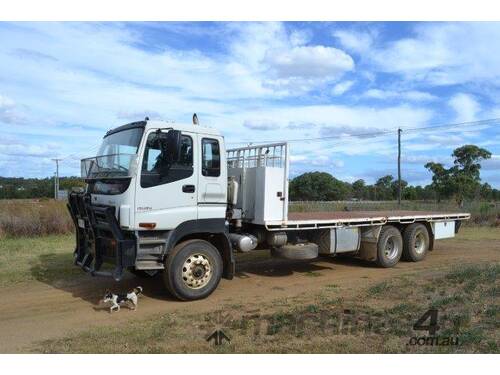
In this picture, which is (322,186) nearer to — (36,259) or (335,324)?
(36,259)

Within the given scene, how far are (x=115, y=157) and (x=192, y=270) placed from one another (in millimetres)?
2223

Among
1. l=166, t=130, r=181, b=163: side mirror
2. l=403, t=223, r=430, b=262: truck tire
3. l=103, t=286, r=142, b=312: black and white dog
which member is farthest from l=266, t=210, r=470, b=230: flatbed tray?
l=103, t=286, r=142, b=312: black and white dog

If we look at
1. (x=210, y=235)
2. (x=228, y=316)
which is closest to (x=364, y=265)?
(x=210, y=235)

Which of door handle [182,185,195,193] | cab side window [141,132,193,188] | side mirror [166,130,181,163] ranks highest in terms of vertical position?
side mirror [166,130,181,163]

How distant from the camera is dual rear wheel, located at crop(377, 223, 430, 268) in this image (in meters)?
11.7

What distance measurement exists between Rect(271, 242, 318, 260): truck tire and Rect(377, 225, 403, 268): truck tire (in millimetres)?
2381

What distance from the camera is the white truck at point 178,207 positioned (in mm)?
7668

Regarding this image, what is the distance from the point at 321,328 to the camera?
6.39 m

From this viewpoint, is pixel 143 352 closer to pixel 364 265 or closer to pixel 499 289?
pixel 499 289

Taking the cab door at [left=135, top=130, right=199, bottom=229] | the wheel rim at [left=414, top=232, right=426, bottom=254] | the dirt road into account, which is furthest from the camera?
the wheel rim at [left=414, top=232, right=426, bottom=254]

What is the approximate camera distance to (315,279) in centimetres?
1033

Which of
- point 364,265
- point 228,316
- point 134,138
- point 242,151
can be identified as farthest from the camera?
point 364,265

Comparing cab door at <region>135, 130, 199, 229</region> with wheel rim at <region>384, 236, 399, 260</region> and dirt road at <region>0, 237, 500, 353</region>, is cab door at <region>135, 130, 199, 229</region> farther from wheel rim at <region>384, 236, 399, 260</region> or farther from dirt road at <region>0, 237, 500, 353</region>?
wheel rim at <region>384, 236, 399, 260</region>

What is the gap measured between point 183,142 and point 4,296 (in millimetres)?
4185
